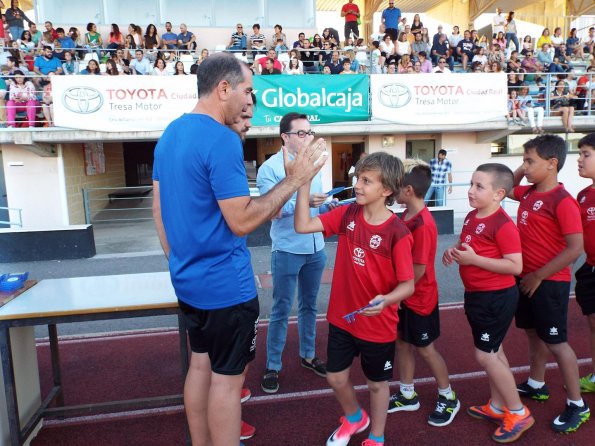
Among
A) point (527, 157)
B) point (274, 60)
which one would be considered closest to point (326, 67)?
point (274, 60)

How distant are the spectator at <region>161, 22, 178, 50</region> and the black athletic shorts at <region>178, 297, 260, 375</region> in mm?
12486

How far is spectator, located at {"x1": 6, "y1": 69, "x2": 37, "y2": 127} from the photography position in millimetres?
9945

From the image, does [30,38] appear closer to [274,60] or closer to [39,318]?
[274,60]

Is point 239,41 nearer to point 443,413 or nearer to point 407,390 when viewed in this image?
point 407,390

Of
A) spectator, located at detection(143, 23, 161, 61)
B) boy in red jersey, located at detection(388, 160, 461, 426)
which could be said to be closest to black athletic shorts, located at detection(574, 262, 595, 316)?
boy in red jersey, located at detection(388, 160, 461, 426)

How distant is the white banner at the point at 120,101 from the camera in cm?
958

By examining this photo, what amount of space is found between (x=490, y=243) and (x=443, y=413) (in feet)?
3.78

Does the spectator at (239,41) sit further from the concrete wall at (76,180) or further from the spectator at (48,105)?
the concrete wall at (76,180)

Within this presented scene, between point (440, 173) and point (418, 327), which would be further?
point (440, 173)

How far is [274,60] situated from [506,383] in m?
10.4

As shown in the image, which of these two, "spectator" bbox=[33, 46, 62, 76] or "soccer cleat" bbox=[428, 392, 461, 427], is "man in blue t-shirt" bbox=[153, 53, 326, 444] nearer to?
"soccer cleat" bbox=[428, 392, 461, 427]

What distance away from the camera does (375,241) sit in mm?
2357

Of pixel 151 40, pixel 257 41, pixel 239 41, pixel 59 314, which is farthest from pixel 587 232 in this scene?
pixel 151 40

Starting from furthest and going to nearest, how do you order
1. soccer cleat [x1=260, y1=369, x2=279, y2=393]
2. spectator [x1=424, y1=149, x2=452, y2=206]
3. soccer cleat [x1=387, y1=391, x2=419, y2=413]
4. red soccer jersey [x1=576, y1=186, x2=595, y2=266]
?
1. spectator [x1=424, y1=149, x2=452, y2=206]
2. soccer cleat [x1=260, y1=369, x2=279, y2=393]
3. soccer cleat [x1=387, y1=391, x2=419, y2=413]
4. red soccer jersey [x1=576, y1=186, x2=595, y2=266]
